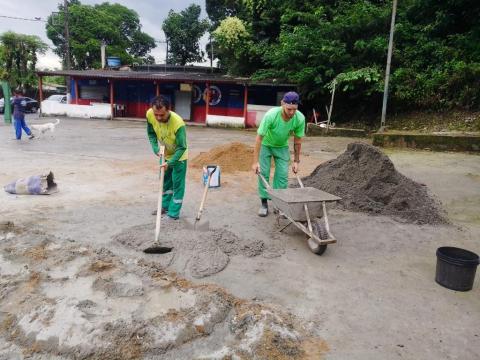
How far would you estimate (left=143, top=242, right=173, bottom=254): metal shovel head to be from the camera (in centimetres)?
373

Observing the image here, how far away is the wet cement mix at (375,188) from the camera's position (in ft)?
17.7

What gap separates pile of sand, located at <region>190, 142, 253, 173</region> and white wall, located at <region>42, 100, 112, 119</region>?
15786 millimetres

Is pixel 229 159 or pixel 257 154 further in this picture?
pixel 229 159

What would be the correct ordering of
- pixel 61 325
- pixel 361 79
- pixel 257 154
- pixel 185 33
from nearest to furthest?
1. pixel 61 325
2. pixel 257 154
3. pixel 361 79
4. pixel 185 33

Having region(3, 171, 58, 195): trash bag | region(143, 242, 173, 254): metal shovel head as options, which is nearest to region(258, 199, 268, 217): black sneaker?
region(143, 242, 173, 254): metal shovel head

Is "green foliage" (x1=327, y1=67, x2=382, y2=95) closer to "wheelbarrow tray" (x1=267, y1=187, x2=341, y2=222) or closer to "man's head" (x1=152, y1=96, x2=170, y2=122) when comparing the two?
"wheelbarrow tray" (x1=267, y1=187, x2=341, y2=222)

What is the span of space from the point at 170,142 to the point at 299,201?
1.76 metres

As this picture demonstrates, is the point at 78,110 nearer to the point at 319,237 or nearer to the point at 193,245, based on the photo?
the point at 193,245

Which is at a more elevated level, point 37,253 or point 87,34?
point 87,34

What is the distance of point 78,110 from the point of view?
23.3 metres

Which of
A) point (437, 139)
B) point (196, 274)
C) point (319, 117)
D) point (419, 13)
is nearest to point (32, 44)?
point (319, 117)

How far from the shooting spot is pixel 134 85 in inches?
928

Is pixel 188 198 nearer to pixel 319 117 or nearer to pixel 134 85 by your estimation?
pixel 319 117

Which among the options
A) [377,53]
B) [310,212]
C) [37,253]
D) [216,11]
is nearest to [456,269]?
[310,212]
